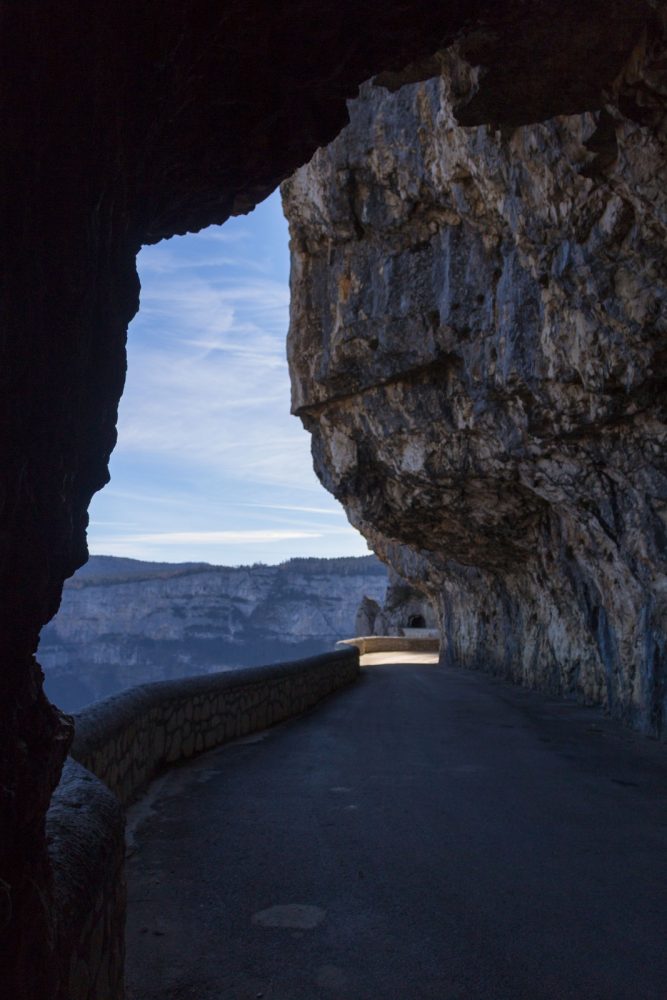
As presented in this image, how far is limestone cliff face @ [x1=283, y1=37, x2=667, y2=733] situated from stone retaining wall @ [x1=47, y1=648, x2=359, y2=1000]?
6.51 metres

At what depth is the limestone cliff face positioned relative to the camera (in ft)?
32.3

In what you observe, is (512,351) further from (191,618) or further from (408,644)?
(191,618)

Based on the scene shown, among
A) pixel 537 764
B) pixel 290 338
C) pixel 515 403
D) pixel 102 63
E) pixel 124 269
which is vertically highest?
pixel 290 338

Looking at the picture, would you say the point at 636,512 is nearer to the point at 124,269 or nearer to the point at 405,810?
the point at 405,810

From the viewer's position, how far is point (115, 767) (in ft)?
23.0

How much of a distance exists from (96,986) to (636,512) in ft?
37.9

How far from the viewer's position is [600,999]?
3.72 m

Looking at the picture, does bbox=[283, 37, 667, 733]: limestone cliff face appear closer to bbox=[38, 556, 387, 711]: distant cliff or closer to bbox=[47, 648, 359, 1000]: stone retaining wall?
bbox=[47, 648, 359, 1000]: stone retaining wall

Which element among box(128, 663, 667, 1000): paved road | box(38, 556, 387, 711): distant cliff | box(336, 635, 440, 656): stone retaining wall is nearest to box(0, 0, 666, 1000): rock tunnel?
box(128, 663, 667, 1000): paved road

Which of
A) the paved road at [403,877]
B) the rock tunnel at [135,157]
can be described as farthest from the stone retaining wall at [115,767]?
the paved road at [403,877]

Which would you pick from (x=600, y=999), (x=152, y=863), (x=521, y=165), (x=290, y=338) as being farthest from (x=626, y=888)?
Answer: (x=290, y=338)

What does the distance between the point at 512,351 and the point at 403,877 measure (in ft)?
33.9

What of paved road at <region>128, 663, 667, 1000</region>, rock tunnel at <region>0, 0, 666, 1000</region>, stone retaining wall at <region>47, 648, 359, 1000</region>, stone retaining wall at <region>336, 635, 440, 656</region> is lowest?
stone retaining wall at <region>336, 635, 440, 656</region>

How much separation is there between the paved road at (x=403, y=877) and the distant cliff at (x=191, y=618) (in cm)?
9743
